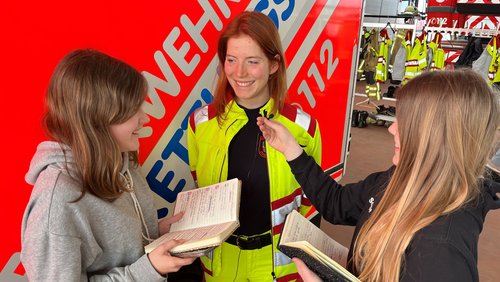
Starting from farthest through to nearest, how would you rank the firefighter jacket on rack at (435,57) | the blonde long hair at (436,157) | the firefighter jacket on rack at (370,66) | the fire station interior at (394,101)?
the firefighter jacket on rack at (370,66), the firefighter jacket on rack at (435,57), the fire station interior at (394,101), the blonde long hair at (436,157)

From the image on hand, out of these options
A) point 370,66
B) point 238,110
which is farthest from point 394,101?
point 238,110

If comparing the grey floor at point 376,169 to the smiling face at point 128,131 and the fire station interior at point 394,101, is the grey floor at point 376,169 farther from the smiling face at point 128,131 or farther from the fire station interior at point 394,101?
A: the smiling face at point 128,131

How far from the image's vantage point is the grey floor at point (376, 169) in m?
2.99

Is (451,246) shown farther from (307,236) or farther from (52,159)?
(52,159)

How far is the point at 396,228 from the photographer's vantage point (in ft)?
2.99

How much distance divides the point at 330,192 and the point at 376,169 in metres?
3.57

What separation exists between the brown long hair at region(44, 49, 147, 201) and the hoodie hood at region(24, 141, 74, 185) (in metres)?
0.01

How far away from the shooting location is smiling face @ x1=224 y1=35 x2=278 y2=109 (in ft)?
4.50

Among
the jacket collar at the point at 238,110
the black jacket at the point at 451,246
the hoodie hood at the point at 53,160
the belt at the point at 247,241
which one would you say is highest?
the jacket collar at the point at 238,110

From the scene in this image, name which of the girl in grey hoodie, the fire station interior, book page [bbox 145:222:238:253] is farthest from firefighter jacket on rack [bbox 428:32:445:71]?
the girl in grey hoodie

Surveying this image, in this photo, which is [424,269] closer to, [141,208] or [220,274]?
[141,208]

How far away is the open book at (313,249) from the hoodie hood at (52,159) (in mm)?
550

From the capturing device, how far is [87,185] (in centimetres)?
88

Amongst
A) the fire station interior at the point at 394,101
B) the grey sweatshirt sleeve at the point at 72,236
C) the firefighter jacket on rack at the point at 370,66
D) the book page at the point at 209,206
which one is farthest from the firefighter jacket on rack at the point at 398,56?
the grey sweatshirt sleeve at the point at 72,236
